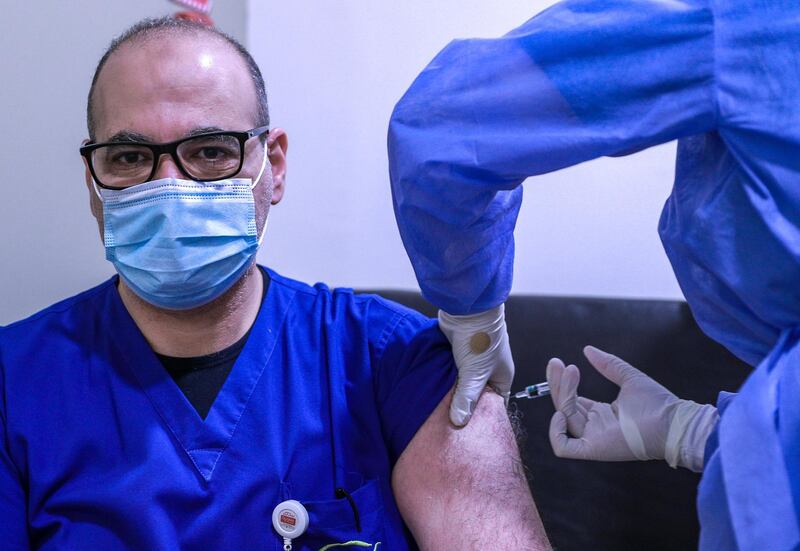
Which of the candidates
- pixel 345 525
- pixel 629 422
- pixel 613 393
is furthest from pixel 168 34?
pixel 613 393

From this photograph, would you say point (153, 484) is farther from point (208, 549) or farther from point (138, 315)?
point (138, 315)

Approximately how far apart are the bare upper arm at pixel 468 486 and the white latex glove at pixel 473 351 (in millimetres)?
37

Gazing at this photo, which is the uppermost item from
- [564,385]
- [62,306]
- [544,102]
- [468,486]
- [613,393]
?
[544,102]

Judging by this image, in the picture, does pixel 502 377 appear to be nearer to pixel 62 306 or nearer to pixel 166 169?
pixel 166 169

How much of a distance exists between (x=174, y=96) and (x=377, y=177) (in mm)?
998

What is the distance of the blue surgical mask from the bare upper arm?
0.42 m

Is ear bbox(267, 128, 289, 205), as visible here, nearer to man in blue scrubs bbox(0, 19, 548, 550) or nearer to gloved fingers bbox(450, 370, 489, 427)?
man in blue scrubs bbox(0, 19, 548, 550)

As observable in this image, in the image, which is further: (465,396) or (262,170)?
(262,170)

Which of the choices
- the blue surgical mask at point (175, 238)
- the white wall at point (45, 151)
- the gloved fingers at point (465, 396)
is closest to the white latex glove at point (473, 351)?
the gloved fingers at point (465, 396)

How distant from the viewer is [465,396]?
3.77ft

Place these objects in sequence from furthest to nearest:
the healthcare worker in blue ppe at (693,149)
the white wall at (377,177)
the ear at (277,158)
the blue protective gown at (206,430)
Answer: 1. the white wall at (377,177)
2. the ear at (277,158)
3. the blue protective gown at (206,430)
4. the healthcare worker in blue ppe at (693,149)

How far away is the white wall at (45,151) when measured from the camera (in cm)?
155

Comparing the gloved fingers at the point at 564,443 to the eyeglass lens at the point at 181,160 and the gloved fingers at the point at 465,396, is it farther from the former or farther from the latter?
the eyeglass lens at the point at 181,160

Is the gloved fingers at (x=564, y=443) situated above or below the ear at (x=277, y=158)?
below
